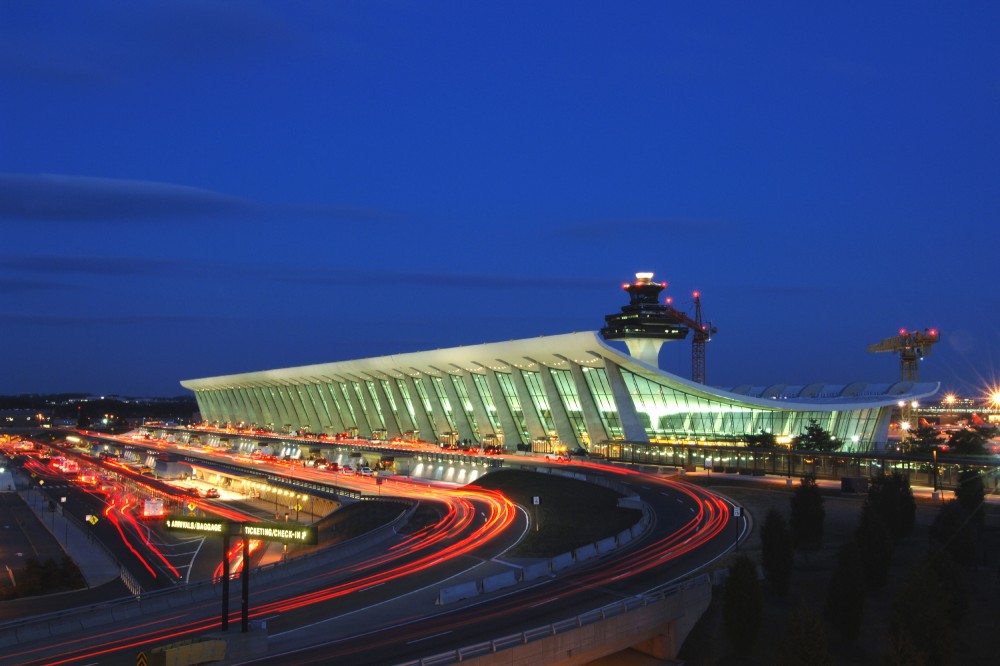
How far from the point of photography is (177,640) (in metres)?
26.0

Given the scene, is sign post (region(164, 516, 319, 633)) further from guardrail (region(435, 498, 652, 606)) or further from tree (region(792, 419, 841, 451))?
tree (region(792, 419, 841, 451))

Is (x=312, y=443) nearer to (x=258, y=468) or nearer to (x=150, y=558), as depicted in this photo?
(x=258, y=468)

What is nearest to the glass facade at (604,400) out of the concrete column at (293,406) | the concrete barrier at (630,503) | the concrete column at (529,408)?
the concrete column at (529,408)

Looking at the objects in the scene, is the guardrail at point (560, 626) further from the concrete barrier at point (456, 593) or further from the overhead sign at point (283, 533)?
the overhead sign at point (283, 533)

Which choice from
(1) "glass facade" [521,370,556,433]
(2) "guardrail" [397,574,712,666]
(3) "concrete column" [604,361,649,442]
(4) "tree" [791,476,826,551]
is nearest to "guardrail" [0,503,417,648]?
(2) "guardrail" [397,574,712,666]

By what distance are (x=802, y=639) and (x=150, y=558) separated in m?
46.0

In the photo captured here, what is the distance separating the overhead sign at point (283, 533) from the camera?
27.8m

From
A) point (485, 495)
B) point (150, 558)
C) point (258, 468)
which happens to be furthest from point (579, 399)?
point (150, 558)

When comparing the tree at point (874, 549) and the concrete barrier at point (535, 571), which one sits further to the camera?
the tree at point (874, 549)

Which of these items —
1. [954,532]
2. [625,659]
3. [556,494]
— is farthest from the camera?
[556,494]

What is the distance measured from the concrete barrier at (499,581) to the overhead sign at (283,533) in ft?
19.2

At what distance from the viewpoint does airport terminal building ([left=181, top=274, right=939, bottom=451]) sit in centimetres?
8125

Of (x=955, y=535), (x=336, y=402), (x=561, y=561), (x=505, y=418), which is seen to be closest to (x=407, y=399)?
(x=336, y=402)

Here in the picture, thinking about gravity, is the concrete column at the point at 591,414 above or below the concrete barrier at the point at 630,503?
above
